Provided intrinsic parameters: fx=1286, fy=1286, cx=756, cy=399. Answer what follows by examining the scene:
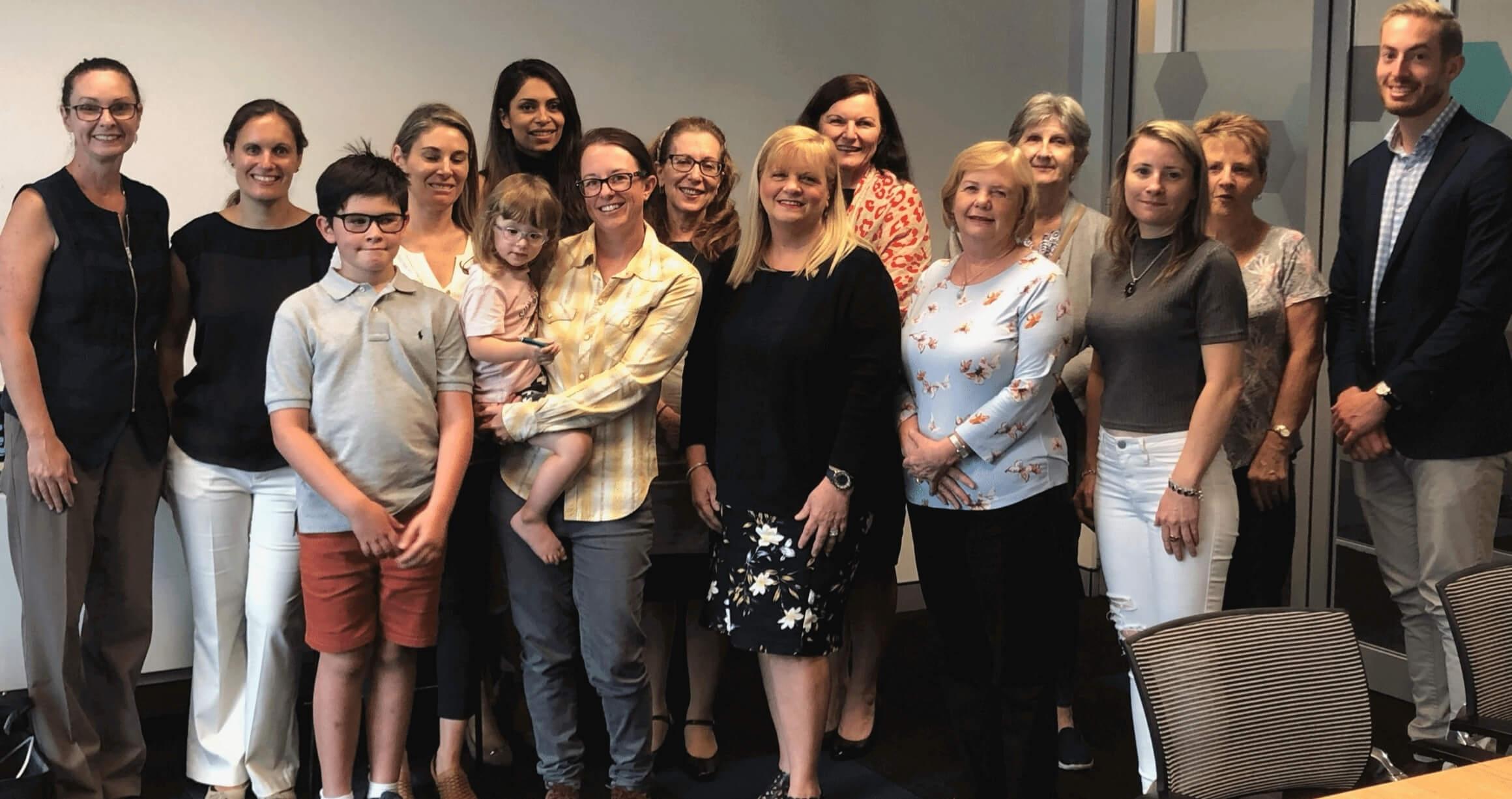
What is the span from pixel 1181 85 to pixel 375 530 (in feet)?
12.1

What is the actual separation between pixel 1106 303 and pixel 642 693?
4.59ft

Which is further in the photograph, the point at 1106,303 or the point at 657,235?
the point at 657,235

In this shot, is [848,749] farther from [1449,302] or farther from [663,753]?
[1449,302]

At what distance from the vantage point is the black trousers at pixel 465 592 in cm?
310

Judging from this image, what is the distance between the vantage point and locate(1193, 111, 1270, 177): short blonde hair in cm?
320

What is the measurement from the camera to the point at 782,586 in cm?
290

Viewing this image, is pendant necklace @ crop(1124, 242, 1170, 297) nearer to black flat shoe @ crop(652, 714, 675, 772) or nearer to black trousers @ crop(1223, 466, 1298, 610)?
black trousers @ crop(1223, 466, 1298, 610)

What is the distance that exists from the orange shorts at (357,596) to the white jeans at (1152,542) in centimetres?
153

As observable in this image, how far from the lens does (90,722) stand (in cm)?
306

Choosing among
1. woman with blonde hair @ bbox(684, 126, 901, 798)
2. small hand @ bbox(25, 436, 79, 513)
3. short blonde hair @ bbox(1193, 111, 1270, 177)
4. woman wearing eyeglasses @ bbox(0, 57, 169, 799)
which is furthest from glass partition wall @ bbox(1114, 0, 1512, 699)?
small hand @ bbox(25, 436, 79, 513)

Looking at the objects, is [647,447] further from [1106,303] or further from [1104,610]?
[1104,610]

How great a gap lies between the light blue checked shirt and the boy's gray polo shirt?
2324mm

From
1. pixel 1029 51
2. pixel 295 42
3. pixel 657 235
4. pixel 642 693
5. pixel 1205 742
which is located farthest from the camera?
pixel 1029 51

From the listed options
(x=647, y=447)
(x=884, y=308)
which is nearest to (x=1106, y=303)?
(x=884, y=308)
